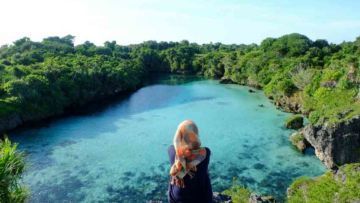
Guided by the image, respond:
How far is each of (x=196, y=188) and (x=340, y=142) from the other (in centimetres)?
2712

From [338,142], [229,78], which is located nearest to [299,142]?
[338,142]

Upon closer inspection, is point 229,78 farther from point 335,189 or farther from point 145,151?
point 335,189

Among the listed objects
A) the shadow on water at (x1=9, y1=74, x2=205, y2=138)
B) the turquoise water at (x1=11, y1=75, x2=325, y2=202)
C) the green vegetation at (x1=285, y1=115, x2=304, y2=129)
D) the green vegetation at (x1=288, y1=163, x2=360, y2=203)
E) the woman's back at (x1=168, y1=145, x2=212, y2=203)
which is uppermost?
the woman's back at (x1=168, y1=145, x2=212, y2=203)

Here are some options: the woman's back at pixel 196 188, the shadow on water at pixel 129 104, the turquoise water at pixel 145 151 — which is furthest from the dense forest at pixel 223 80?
the woman's back at pixel 196 188

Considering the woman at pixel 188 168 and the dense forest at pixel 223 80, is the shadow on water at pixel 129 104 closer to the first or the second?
the dense forest at pixel 223 80

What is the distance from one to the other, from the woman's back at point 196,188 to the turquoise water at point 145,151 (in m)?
21.3

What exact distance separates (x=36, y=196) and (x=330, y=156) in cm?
2363

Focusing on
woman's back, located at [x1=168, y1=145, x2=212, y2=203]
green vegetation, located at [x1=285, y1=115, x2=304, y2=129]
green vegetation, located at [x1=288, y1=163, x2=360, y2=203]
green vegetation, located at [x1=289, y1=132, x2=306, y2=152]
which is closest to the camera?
woman's back, located at [x1=168, y1=145, x2=212, y2=203]

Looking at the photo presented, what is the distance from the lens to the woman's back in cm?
532

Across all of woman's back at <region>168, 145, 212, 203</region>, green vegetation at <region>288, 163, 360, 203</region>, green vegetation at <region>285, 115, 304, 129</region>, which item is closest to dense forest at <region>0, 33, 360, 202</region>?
green vegetation at <region>288, 163, 360, 203</region>

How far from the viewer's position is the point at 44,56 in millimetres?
78125

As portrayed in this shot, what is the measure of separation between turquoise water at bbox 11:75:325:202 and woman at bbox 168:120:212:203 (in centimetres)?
2135

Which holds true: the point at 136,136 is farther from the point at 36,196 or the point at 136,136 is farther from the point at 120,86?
the point at 120,86

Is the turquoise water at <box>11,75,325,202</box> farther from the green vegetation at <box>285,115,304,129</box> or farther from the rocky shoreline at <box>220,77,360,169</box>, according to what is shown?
the rocky shoreline at <box>220,77,360,169</box>
